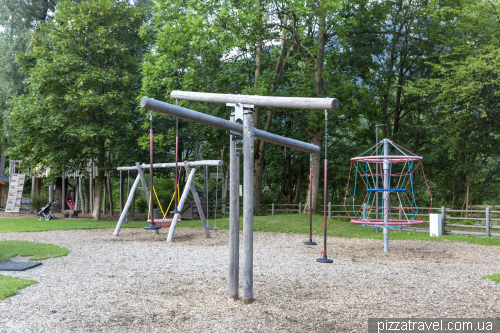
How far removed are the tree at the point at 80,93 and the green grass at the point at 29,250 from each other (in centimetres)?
756

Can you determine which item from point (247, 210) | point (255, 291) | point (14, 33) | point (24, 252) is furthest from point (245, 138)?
point (14, 33)

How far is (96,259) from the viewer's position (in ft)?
28.9

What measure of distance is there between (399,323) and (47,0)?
2969cm

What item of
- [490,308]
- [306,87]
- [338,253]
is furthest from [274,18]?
[490,308]

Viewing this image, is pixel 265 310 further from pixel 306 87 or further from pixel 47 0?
pixel 47 0

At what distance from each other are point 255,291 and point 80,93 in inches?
560

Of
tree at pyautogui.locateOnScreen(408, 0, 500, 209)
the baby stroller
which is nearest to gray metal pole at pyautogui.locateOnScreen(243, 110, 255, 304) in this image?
tree at pyautogui.locateOnScreen(408, 0, 500, 209)

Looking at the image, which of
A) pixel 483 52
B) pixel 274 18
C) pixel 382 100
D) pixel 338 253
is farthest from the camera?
pixel 382 100

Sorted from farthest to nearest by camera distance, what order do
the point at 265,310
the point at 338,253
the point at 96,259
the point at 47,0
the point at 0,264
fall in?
the point at 47,0
the point at 338,253
the point at 96,259
the point at 0,264
the point at 265,310

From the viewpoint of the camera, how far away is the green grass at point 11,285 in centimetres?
562

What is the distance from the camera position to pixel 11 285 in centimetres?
605

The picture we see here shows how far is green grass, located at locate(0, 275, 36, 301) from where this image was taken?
562cm

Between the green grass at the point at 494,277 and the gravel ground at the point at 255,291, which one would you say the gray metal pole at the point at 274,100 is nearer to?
the gravel ground at the point at 255,291

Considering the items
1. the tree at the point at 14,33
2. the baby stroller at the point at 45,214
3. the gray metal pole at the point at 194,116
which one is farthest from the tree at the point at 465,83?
the tree at the point at 14,33
